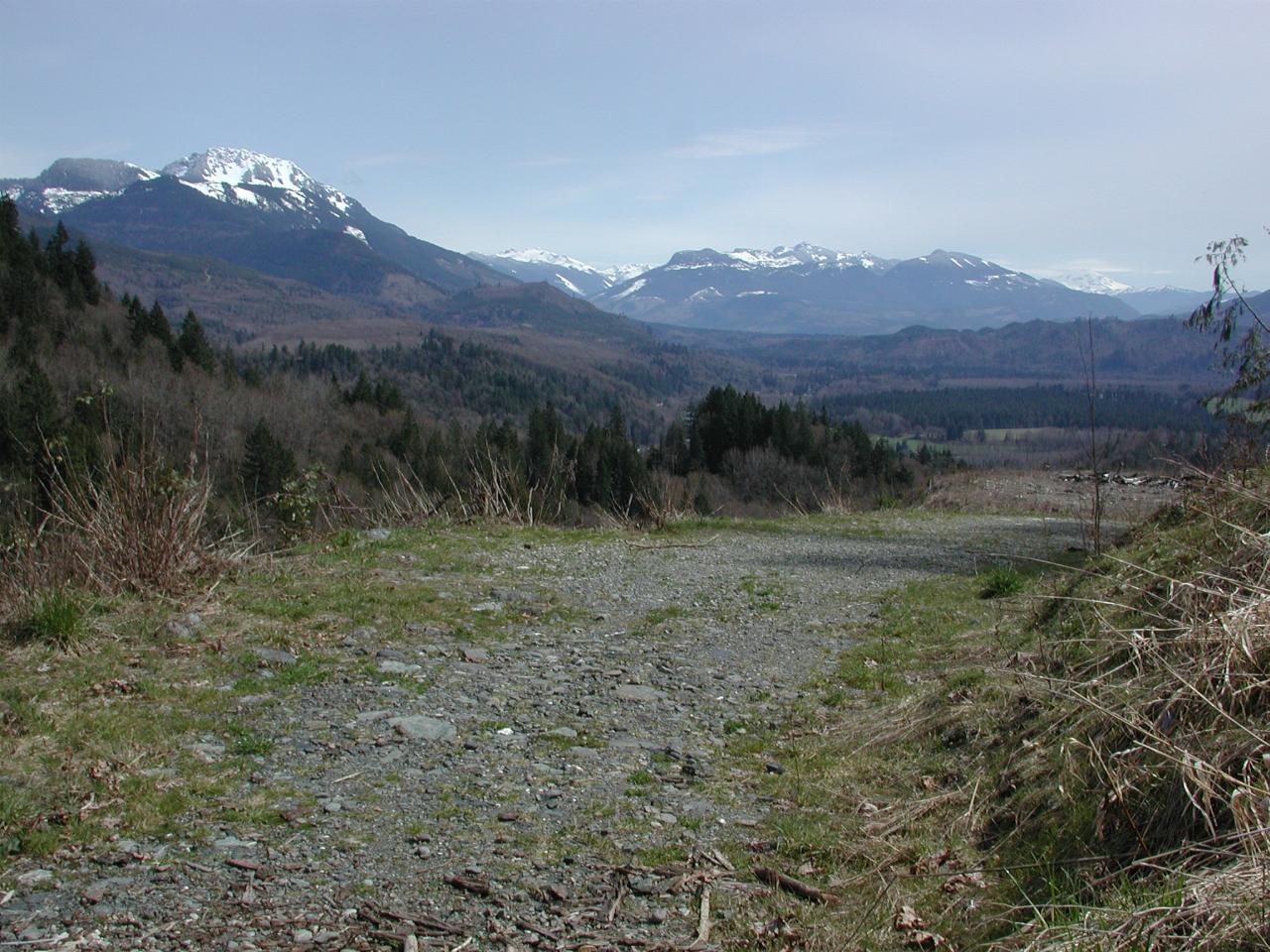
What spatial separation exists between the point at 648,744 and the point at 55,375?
66287mm

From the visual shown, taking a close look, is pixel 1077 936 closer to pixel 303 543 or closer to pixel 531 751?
pixel 531 751

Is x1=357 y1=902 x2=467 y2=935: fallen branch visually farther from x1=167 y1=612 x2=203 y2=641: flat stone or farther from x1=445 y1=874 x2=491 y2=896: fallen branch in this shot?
x1=167 y1=612 x2=203 y2=641: flat stone

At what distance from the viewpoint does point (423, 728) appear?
15.8 ft

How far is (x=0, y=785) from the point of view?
361 centimetres

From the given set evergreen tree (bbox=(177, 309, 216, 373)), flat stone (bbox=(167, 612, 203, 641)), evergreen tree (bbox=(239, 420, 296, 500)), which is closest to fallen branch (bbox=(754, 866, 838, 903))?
flat stone (bbox=(167, 612, 203, 641))

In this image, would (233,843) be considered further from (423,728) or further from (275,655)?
(275,655)

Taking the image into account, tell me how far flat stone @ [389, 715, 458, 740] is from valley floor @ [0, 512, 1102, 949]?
1.1 inches

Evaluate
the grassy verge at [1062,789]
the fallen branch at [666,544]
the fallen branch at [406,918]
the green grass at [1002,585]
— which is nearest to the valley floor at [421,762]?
the fallen branch at [406,918]

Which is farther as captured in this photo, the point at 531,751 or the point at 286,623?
the point at 286,623

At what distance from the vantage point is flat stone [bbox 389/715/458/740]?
472cm

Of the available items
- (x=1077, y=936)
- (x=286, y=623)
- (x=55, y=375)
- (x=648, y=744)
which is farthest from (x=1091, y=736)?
(x=55, y=375)

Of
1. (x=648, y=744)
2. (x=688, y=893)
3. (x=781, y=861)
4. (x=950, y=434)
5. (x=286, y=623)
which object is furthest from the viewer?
(x=950, y=434)

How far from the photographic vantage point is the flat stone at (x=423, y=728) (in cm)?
472

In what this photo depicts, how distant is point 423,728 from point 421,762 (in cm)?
47
